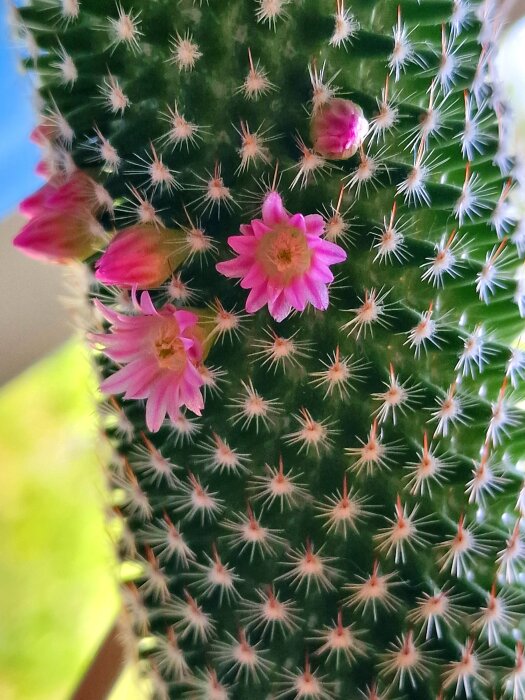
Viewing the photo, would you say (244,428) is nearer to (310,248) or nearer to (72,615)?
(310,248)

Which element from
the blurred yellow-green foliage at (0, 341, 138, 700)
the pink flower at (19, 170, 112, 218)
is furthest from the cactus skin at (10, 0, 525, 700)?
the blurred yellow-green foliage at (0, 341, 138, 700)

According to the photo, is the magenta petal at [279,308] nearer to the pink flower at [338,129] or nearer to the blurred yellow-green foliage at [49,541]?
the pink flower at [338,129]

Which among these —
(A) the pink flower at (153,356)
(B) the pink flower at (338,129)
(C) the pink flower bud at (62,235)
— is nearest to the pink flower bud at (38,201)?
(C) the pink flower bud at (62,235)

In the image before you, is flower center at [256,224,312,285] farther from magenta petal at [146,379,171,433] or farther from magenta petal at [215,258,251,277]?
magenta petal at [146,379,171,433]

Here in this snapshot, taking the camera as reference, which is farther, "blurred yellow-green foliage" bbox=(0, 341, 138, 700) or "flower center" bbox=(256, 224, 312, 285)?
"blurred yellow-green foliage" bbox=(0, 341, 138, 700)

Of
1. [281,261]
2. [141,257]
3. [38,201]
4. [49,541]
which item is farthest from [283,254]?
[49,541]
